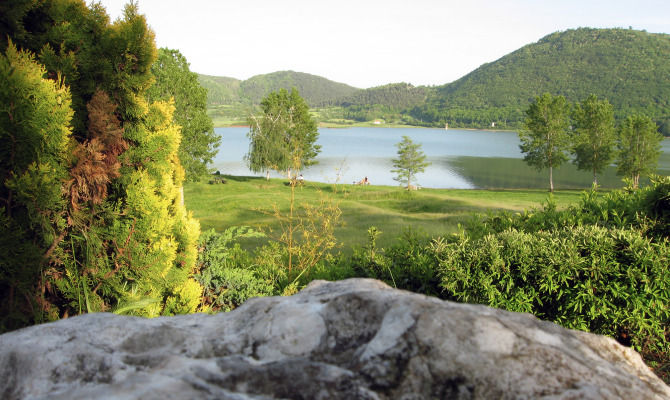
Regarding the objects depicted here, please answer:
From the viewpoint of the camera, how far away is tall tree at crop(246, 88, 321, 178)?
38.6 meters

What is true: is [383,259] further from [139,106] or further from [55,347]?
[55,347]

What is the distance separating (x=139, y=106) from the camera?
4555 mm

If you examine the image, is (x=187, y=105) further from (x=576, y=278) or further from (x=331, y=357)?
(x=331, y=357)

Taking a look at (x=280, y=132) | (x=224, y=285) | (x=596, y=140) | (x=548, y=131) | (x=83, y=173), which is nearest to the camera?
(x=83, y=173)

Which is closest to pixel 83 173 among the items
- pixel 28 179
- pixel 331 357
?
pixel 28 179

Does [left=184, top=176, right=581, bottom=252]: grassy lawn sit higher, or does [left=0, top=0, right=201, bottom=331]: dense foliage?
[left=0, top=0, right=201, bottom=331]: dense foliage

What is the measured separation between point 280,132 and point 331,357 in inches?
1562

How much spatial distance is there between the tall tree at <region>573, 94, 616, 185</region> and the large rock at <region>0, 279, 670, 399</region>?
43.7 metres

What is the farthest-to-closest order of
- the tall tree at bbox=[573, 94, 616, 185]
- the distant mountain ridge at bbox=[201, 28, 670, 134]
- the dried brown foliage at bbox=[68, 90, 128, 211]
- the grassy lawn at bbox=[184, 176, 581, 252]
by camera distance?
the distant mountain ridge at bbox=[201, 28, 670, 134], the tall tree at bbox=[573, 94, 616, 185], the grassy lawn at bbox=[184, 176, 581, 252], the dried brown foliage at bbox=[68, 90, 128, 211]

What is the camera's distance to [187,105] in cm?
2923

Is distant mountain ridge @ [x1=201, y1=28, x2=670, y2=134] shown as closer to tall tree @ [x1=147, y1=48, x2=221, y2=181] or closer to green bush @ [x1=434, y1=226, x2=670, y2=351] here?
tall tree @ [x1=147, y1=48, x2=221, y2=181]

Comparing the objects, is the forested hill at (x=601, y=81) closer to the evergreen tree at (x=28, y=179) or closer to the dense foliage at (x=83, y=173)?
the dense foliage at (x=83, y=173)

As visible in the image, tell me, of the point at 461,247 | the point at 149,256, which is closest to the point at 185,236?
the point at 149,256

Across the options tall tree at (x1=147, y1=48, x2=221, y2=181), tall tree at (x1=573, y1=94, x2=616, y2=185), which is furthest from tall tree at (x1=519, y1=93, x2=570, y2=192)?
tall tree at (x1=147, y1=48, x2=221, y2=181)
